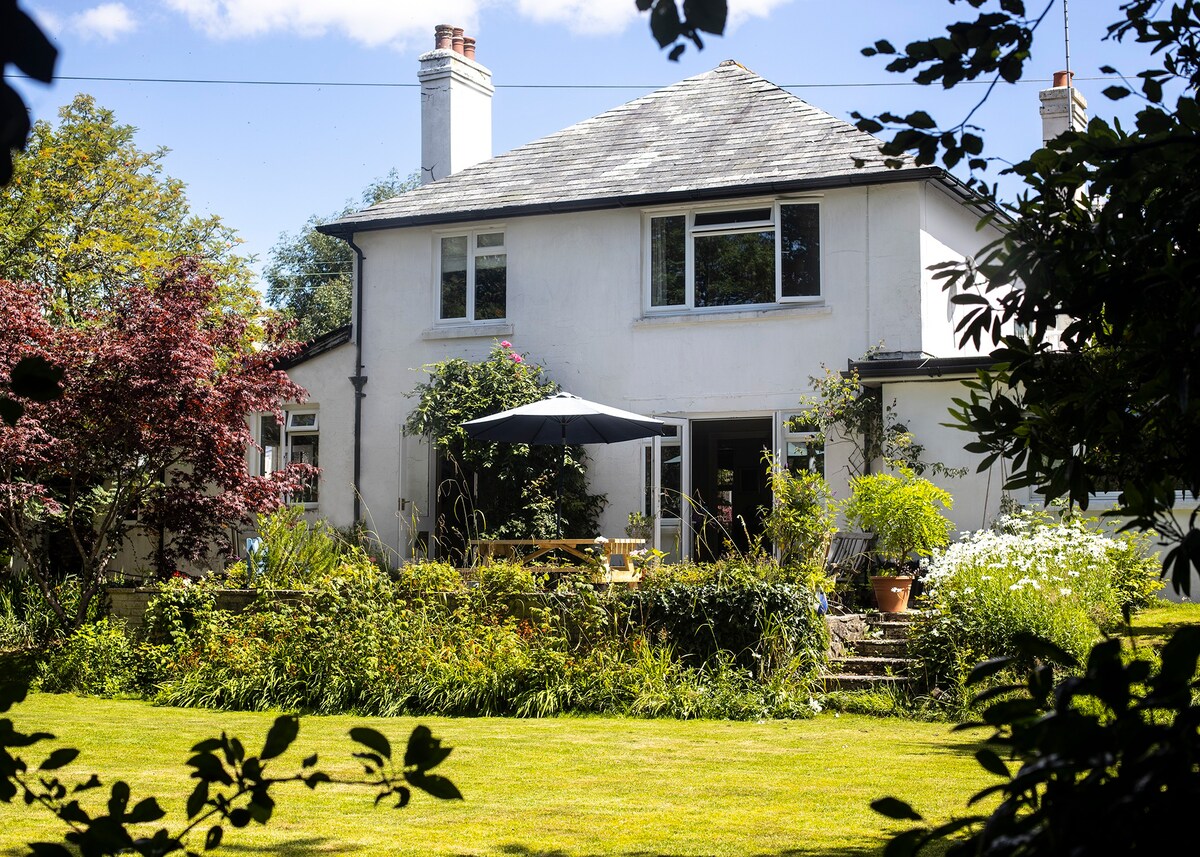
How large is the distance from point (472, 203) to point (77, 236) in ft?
45.2

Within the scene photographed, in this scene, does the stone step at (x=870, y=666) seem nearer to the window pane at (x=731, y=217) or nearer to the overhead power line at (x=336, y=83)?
the window pane at (x=731, y=217)

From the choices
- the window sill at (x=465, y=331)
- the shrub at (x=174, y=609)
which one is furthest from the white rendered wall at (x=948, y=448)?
the shrub at (x=174, y=609)

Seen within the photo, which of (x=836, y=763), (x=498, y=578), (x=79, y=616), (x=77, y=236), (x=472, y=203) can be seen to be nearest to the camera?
(x=836, y=763)

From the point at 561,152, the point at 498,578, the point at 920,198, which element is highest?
the point at 561,152

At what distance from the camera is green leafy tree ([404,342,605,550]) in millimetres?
16328

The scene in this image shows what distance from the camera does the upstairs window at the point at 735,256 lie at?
16469 millimetres

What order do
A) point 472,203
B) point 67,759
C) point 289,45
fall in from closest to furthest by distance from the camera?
point 67,759 < point 472,203 < point 289,45

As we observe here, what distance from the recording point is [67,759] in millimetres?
2305

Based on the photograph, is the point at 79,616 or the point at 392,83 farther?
the point at 392,83

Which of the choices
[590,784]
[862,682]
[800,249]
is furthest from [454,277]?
[590,784]

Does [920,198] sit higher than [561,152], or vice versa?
[561,152]

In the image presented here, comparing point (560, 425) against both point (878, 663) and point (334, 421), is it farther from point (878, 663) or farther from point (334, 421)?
point (334, 421)

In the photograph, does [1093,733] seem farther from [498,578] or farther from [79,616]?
[79,616]

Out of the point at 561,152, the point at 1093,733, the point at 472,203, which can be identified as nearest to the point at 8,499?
the point at 472,203
